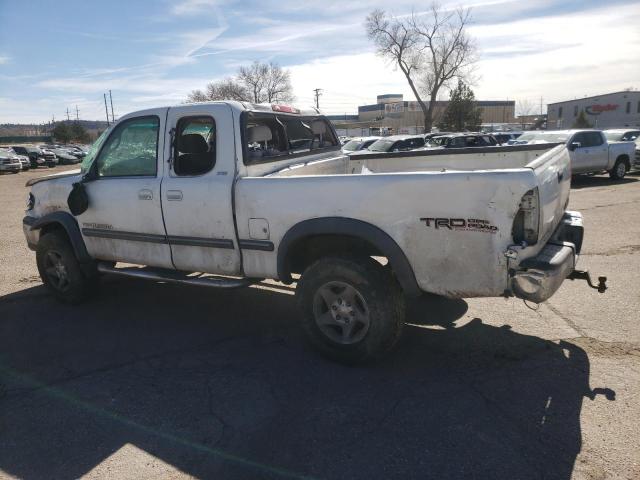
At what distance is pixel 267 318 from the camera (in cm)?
491

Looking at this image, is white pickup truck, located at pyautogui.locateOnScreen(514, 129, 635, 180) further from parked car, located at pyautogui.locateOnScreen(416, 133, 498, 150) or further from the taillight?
the taillight

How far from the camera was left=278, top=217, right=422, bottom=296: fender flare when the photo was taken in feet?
11.1

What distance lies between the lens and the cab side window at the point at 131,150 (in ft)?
15.4

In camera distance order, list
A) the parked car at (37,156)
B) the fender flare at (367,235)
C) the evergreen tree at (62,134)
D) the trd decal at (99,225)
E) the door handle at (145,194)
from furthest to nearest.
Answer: the evergreen tree at (62,134) → the parked car at (37,156) → the trd decal at (99,225) → the door handle at (145,194) → the fender flare at (367,235)

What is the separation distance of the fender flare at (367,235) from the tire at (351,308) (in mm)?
184

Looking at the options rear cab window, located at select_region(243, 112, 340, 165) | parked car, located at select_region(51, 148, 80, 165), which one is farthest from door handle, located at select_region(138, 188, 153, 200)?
parked car, located at select_region(51, 148, 80, 165)

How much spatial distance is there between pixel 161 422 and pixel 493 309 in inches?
130

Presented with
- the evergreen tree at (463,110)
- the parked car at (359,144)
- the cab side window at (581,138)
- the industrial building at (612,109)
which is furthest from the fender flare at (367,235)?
the industrial building at (612,109)

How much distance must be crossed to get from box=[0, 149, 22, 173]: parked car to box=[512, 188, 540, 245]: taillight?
Answer: 3387 centimetres

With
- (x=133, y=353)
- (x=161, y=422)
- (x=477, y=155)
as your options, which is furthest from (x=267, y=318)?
(x=477, y=155)

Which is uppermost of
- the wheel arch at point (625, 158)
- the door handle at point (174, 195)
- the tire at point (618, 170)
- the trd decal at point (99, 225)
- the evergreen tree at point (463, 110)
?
the evergreen tree at point (463, 110)

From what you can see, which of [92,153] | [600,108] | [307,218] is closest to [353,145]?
[92,153]

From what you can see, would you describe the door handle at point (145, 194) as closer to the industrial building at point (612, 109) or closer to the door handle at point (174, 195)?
the door handle at point (174, 195)

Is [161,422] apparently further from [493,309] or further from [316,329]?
[493,309]
